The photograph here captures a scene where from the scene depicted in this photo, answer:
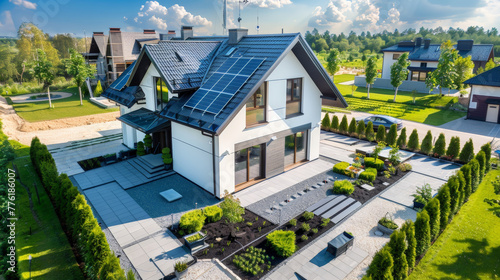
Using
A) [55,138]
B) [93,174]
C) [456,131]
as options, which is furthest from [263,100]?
[456,131]

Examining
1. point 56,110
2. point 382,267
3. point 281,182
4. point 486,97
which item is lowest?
point 281,182

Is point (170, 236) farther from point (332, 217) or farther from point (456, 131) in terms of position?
point (456, 131)

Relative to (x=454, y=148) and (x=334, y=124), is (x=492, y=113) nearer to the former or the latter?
(x=454, y=148)

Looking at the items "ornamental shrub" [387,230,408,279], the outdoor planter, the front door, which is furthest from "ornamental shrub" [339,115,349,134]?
the outdoor planter

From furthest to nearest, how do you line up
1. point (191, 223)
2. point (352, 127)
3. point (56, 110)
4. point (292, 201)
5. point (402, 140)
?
point (56, 110)
point (352, 127)
point (402, 140)
point (292, 201)
point (191, 223)

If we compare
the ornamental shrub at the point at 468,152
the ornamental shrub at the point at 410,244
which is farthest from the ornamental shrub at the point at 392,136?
the ornamental shrub at the point at 410,244

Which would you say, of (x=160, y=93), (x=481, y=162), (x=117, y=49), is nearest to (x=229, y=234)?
(x=160, y=93)

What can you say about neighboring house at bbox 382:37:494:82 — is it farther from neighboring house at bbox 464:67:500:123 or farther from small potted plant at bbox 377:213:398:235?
small potted plant at bbox 377:213:398:235
